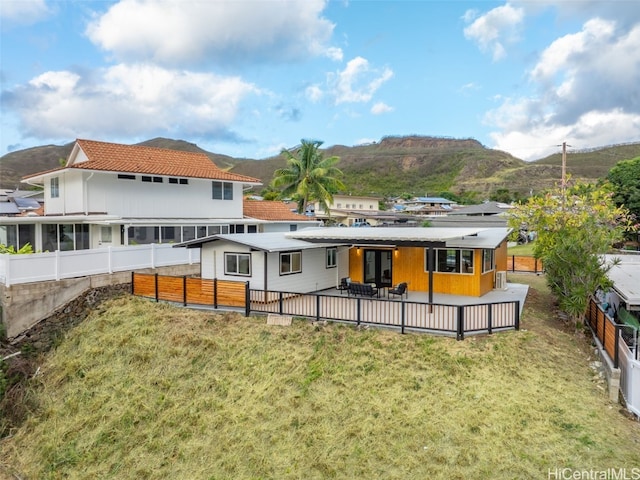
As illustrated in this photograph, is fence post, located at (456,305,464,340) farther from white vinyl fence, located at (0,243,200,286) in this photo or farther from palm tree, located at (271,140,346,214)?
palm tree, located at (271,140,346,214)

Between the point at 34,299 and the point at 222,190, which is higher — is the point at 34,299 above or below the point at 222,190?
below

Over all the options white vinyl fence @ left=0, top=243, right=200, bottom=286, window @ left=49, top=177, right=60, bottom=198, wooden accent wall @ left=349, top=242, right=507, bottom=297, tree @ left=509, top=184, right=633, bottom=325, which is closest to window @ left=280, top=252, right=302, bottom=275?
wooden accent wall @ left=349, top=242, right=507, bottom=297

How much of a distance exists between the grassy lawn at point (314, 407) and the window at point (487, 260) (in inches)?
131

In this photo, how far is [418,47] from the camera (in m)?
26.0

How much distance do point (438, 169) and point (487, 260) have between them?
120m

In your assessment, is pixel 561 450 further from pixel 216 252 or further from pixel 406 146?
pixel 406 146

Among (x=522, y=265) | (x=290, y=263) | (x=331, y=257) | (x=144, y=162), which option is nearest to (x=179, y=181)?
(x=144, y=162)

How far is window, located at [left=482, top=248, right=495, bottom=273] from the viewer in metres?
16.5

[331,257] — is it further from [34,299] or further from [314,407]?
[34,299]

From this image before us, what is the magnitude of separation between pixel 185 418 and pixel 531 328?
399 inches

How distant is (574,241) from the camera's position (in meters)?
13.3

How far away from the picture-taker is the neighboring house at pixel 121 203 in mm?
20844

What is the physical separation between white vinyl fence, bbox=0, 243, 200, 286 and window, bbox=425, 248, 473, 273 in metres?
11.3

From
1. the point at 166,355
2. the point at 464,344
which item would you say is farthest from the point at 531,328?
the point at 166,355
